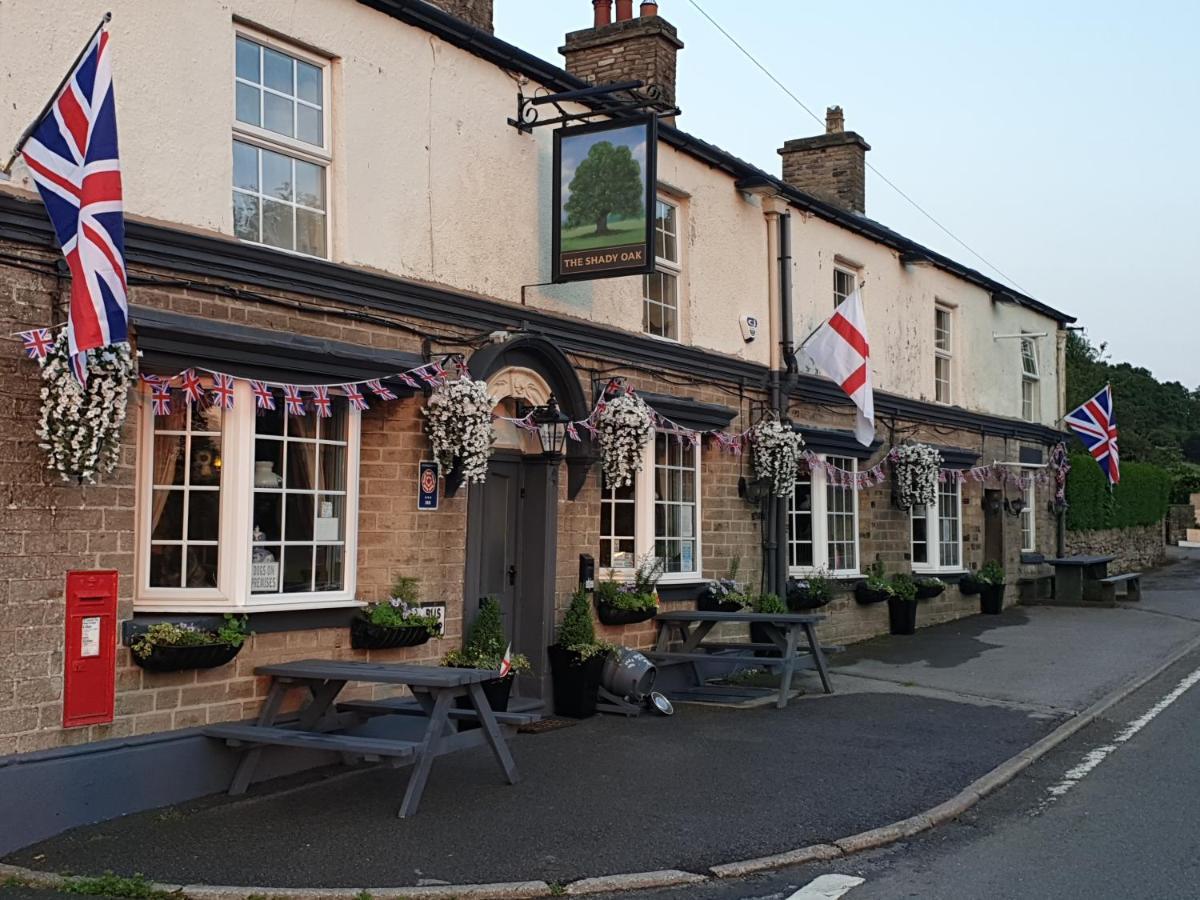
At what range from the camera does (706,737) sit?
10000 mm

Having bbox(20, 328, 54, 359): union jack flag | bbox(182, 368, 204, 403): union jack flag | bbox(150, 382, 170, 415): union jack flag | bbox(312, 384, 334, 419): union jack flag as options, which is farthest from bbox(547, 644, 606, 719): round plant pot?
bbox(20, 328, 54, 359): union jack flag

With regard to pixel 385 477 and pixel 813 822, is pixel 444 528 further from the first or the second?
pixel 813 822

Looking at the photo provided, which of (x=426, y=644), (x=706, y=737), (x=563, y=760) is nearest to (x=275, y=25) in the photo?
(x=426, y=644)

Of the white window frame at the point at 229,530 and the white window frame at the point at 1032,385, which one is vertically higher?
the white window frame at the point at 1032,385

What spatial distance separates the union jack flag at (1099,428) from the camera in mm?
22625

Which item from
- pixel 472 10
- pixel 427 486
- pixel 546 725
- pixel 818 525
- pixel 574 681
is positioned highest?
pixel 472 10

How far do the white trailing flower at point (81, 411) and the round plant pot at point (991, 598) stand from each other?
16.0m

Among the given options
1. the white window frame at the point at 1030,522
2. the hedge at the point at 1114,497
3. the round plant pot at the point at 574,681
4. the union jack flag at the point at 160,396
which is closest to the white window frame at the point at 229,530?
the union jack flag at the point at 160,396

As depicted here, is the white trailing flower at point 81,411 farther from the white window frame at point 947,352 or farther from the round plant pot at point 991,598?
the round plant pot at point 991,598

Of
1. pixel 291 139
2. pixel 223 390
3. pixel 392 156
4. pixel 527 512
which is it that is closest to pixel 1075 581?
pixel 527 512

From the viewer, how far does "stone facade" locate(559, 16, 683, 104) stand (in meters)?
13.7

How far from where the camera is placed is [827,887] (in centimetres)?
624

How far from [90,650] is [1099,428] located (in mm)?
19789

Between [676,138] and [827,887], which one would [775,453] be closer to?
[676,138]
